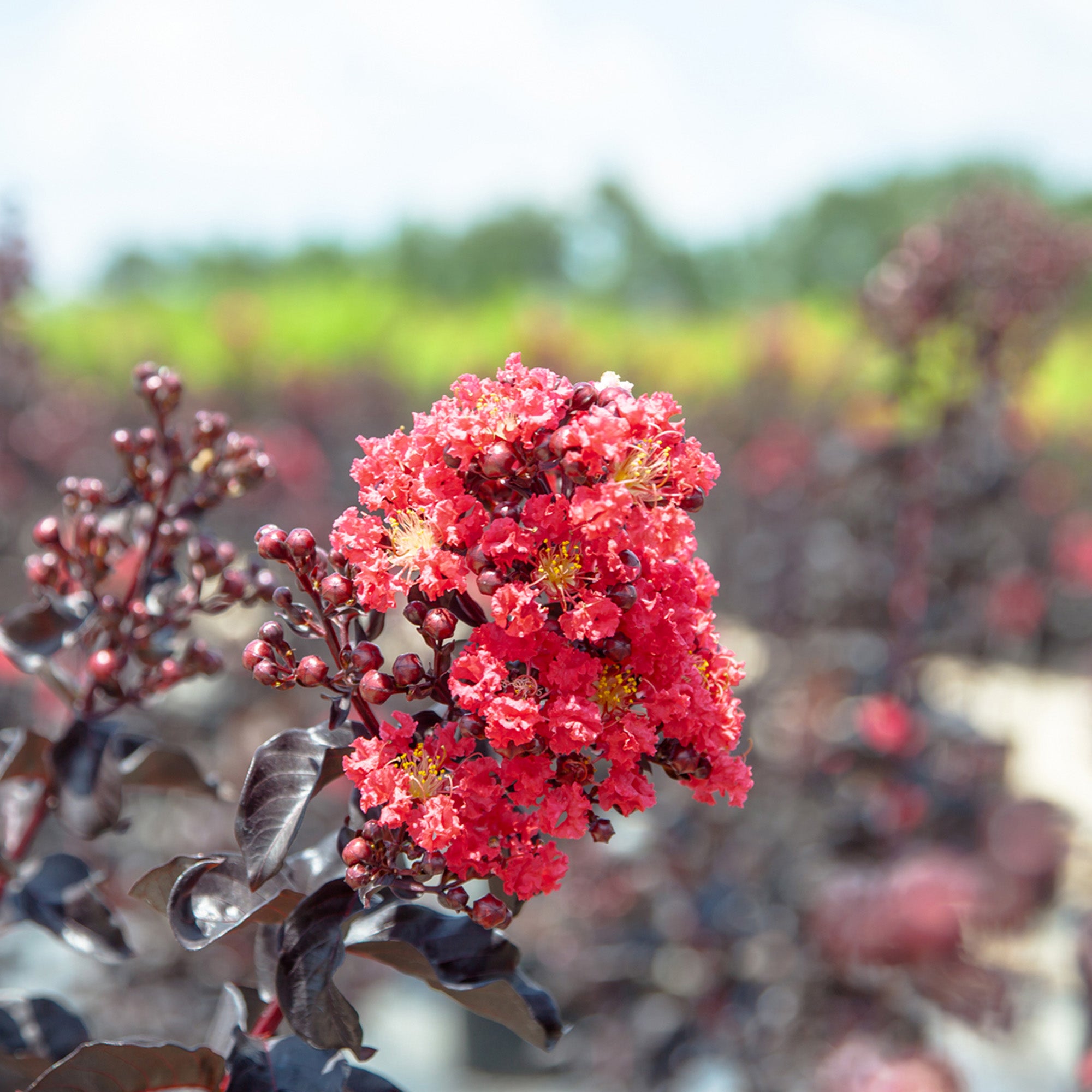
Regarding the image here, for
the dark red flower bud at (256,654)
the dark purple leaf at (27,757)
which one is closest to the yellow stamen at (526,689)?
the dark red flower bud at (256,654)

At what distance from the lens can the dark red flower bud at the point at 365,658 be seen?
816 millimetres

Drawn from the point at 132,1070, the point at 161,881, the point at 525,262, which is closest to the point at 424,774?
the point at 161,881

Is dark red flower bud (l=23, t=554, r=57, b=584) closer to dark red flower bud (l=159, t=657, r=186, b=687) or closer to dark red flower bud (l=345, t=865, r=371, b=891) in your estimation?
dark red flower bud (l=159, t=657, r=186, b=687)

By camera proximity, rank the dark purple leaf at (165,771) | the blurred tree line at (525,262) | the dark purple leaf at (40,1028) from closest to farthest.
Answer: the dark purple leaf at (40,1028) < the dark purple leaf at (165,771) < the blurred tree line at (525,262)

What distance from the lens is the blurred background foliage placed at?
11758 mm

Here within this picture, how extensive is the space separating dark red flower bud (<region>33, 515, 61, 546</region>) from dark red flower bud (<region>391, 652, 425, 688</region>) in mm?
540

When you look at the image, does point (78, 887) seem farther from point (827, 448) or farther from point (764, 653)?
point (764, 653)

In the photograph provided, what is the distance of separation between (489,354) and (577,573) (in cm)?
1159

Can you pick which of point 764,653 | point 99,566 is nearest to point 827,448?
point 99,566

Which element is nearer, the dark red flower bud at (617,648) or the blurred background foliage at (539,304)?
the dark red flower bud at (617,648)

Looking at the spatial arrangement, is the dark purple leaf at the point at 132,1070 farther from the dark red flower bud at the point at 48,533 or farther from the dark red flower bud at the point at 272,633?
the dark red flower bud at the point at 48,533

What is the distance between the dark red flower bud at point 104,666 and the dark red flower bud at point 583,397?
647 millimetres

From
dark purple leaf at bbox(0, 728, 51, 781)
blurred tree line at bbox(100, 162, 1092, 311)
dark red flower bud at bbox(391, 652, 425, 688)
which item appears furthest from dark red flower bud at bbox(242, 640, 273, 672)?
blurred tree line at bbox(100, 162, 1092, 311)

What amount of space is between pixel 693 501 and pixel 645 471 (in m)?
0.06
